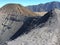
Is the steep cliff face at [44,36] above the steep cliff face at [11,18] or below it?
above

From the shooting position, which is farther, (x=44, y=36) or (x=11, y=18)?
(x=11, y=18)

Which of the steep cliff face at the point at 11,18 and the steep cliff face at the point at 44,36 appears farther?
the steep cliff face at the point at 11,18

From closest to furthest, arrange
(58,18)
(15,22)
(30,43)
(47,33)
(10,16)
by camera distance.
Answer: (30,43) < (47,33) < (58,18) < (15,22) < (10,16)

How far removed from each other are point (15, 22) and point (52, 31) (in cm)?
2042

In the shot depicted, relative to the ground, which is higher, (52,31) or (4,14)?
(52,31)

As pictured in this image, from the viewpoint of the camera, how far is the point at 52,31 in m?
15.4

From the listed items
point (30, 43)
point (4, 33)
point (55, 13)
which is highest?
point (55, 13)

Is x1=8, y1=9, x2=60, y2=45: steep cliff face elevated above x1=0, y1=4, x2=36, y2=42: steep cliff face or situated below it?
above

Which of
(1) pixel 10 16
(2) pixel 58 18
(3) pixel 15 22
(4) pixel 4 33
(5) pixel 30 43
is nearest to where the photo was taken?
(5) pixel 30 43

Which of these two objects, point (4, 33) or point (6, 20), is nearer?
point (4, 33)

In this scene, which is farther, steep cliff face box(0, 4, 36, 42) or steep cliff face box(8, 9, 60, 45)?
steep cliff face box(0, 4, 36, 42)

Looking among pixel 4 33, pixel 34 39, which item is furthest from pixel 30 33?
pixel 4 33

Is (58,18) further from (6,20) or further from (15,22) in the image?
(6,20)

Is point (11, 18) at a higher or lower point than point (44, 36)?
lower
